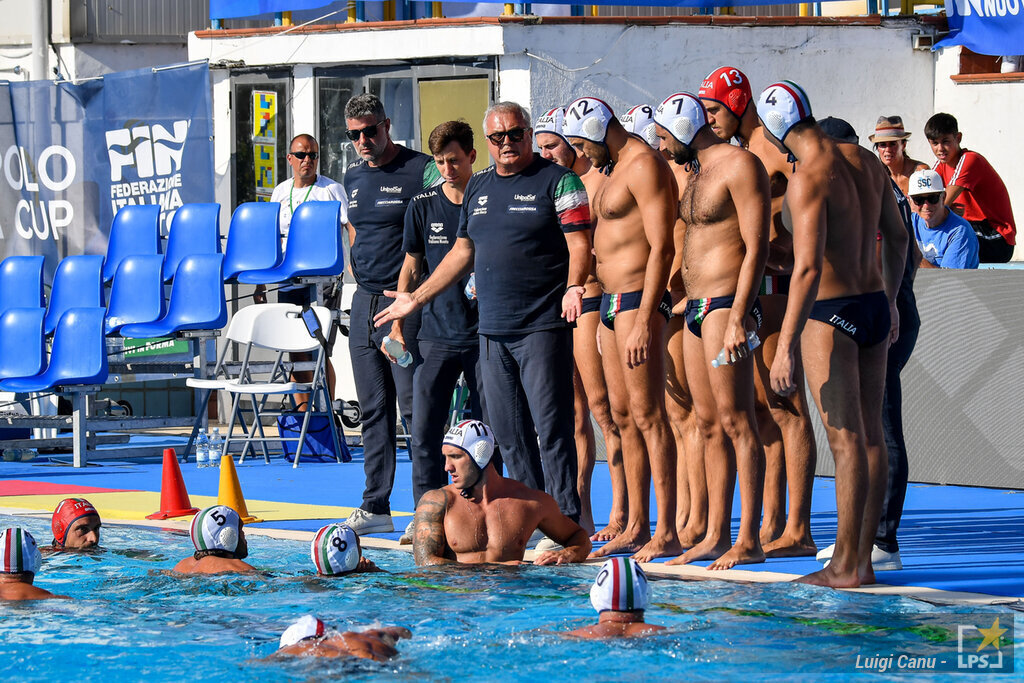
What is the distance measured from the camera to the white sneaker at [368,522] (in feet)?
27.5

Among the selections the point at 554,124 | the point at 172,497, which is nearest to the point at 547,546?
the point at 554,124

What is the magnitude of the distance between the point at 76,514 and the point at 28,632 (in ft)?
6.67

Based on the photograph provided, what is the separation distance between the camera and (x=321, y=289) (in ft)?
43.3

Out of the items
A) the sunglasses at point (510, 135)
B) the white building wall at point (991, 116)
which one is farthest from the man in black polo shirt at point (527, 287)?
the white building wall at point (991, 116)

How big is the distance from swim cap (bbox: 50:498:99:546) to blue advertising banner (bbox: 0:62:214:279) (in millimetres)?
6187

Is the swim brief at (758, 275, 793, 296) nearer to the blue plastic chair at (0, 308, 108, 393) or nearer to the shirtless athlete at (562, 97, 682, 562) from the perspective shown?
the shirtless athlete at (562, 97, 682, 562)

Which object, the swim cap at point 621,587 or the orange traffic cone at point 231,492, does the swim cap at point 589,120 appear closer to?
the swim cap at point 621,587

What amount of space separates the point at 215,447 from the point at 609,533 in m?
6.44

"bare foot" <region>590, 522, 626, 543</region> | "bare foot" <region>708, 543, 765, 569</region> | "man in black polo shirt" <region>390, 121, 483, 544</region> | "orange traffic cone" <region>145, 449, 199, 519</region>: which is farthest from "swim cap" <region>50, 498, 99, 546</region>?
"bare foot" <region>708, 543, 765, 569</region>

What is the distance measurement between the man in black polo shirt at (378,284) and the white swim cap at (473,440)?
1.36m

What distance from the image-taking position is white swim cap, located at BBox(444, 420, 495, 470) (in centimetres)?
693

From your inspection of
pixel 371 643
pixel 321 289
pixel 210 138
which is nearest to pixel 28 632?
pixel 371 643

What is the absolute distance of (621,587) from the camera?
17.9ft

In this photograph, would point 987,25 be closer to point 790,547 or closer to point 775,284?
point 775,284
